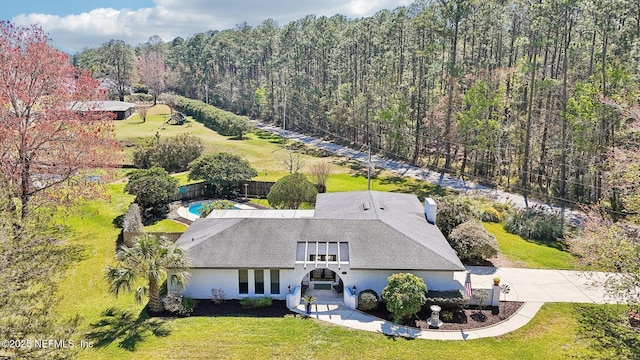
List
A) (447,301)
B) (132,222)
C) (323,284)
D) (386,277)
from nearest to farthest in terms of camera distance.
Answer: (447,301), (386,277), (323,284), (132,222)

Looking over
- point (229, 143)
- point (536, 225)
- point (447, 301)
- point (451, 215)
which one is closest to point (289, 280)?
point (447, 301)

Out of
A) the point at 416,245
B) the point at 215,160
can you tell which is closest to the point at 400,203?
the point at 416,245

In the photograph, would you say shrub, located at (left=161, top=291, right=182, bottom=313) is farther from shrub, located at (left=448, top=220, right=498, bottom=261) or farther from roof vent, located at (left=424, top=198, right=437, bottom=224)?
shrub, located at (left=448, top=220, right=498, bottom=261)

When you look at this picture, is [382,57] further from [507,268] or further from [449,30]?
[507,268]

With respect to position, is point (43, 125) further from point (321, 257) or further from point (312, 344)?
point (312, 344)

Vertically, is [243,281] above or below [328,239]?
below

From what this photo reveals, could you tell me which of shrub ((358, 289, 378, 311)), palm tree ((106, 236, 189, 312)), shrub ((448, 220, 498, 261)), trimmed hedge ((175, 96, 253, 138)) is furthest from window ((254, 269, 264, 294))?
trimmed hedge ((175, 96, 253, 138))
